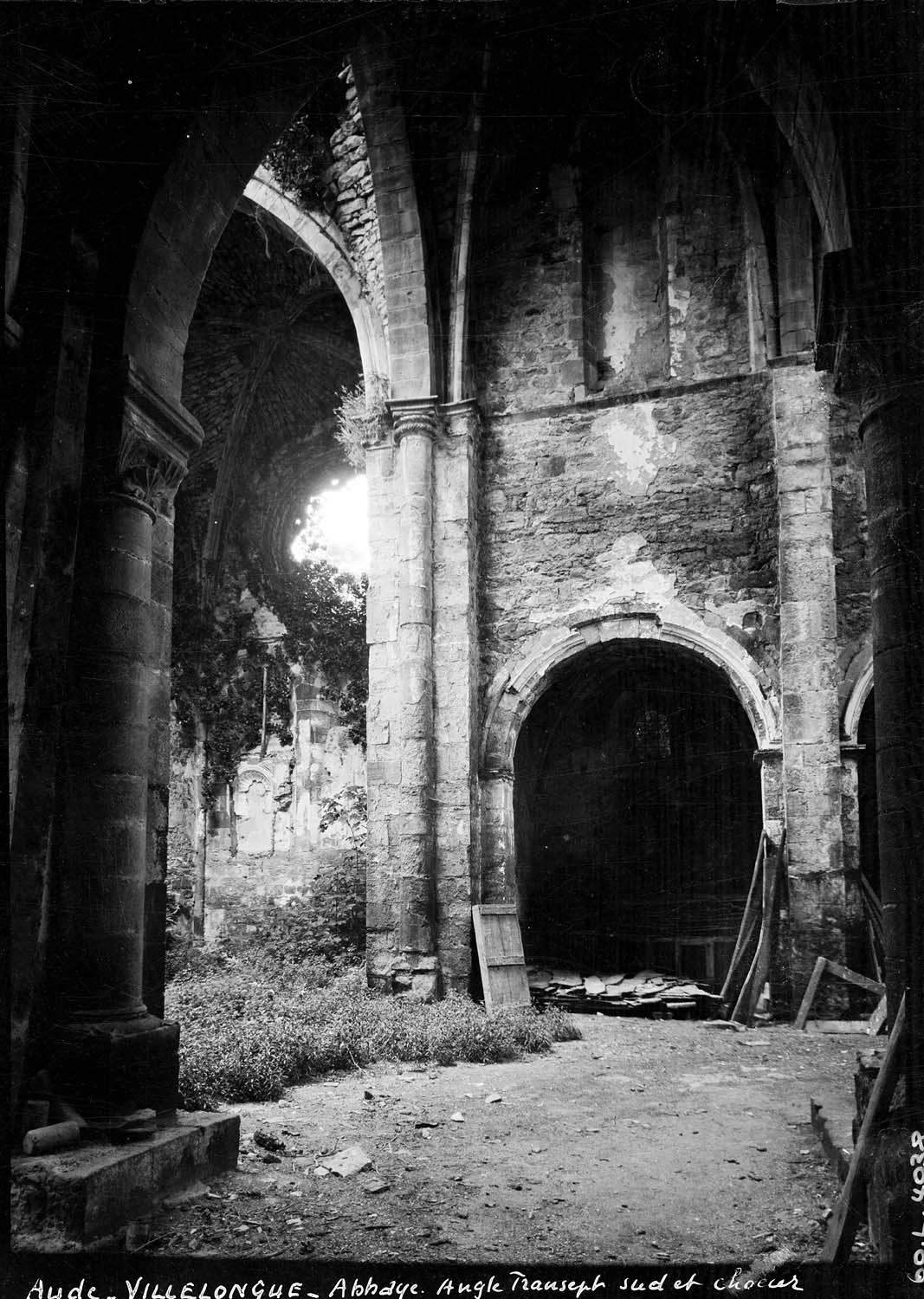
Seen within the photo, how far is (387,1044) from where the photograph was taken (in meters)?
7.89

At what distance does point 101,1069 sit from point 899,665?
3.24m

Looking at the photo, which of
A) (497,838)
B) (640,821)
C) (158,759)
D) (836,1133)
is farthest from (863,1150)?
(640,821)

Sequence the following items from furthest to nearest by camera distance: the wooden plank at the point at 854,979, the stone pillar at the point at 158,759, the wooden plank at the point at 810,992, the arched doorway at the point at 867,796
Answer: the arched doorway at the point at 867,796 → the wooden plank at the point at 810,992 → the wooden plank at the point at 854,979 → the stone pillar at the point at 158,759

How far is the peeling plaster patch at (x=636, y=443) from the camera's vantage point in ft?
35.0

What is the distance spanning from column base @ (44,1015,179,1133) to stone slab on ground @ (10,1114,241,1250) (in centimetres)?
15

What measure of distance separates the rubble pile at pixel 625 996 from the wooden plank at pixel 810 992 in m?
1.43

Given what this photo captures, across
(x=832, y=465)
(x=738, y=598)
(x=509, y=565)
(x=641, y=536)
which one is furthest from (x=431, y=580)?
(x=832, y=465)

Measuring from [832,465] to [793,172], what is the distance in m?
2.96

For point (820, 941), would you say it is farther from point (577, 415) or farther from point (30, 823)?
point (30, 823)

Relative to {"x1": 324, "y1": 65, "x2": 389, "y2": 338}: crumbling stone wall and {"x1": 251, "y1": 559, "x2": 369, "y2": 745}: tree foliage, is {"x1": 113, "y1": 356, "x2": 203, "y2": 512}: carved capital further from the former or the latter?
{"x1": 251, "y1": 559, "x2": 369, "y2": 745}: tree foliage

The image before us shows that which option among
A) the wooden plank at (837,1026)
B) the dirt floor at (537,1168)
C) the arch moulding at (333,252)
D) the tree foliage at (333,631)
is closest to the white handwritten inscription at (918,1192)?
the dirt floor at (537,1168)

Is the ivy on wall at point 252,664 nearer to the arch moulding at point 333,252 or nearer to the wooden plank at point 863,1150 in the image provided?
the arch moulding at point 333,252

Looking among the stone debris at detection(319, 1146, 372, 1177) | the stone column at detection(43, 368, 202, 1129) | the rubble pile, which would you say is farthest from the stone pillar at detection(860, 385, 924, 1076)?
the rubble pile

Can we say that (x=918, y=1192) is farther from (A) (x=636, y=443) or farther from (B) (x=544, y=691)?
(A) (x=636, y=443)
